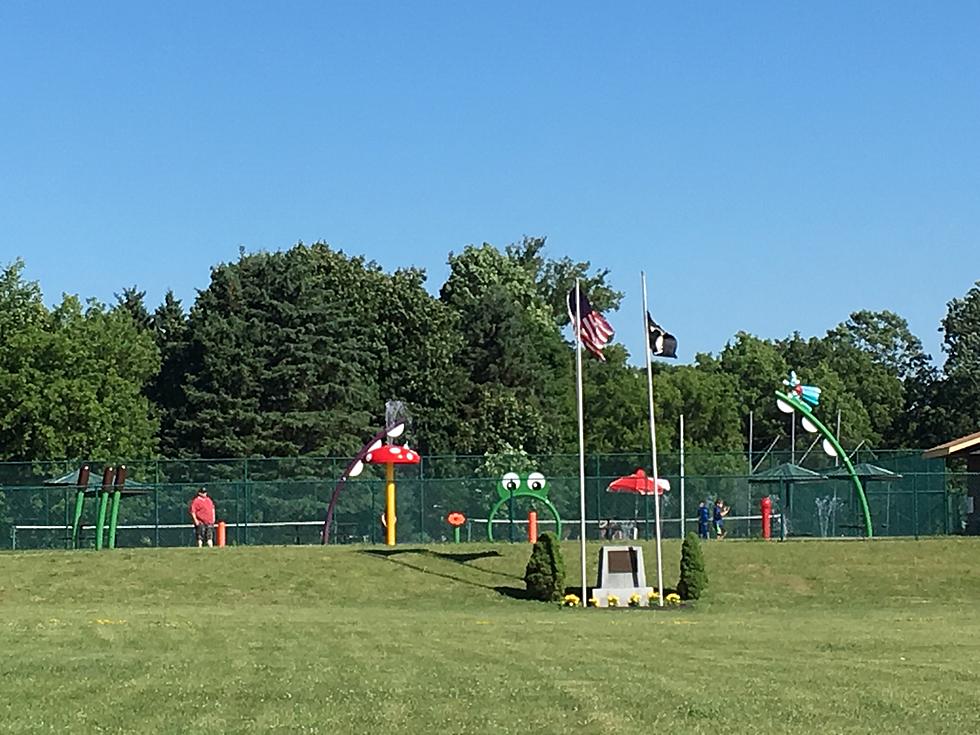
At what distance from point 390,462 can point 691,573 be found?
14914 millimetres

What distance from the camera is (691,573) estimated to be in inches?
1517

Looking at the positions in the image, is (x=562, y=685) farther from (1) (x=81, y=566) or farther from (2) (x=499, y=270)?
(2) (x=499, y=270)

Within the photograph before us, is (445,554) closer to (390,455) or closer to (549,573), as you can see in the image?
(549,573)

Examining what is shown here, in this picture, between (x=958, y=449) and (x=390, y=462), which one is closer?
(x=390, y=462)

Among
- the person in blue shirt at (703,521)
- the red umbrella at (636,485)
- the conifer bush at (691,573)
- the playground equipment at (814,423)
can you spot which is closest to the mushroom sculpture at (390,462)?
the red umbrella at (636,485)

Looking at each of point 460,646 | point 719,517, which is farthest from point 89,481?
point 460,646

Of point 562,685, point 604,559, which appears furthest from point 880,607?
point 562,685

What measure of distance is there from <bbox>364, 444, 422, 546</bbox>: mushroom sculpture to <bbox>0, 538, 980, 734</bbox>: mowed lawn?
515cm

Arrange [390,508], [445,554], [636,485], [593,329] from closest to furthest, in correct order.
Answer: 1. [593,329]
2. [445,554]
3. [390,508]
4. [636,485]

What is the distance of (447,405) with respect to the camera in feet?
284

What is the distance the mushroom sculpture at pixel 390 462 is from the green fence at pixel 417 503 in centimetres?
294

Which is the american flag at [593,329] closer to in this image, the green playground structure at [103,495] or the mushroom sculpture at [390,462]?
the mushroom sculpture at [390,462]

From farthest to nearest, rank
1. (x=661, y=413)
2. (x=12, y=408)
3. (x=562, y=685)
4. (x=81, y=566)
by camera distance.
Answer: (x=661, y=413), (x=12, y=408), (x=81, y=566), (x=562, y=685)

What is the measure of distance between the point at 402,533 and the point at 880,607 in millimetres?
20477
